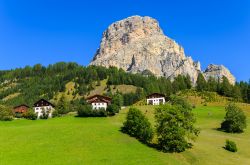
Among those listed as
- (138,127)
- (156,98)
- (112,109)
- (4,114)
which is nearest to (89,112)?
(112,109)

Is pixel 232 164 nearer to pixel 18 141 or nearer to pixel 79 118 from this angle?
pixel 18 141

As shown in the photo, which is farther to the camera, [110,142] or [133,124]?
[133,124]

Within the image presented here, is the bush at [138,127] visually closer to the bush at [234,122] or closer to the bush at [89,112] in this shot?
the bush at [234,122]

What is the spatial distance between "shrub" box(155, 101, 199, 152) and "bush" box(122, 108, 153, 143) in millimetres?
2874

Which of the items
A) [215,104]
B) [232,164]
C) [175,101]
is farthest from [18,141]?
[215,104]

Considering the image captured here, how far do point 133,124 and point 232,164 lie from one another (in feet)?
89.3

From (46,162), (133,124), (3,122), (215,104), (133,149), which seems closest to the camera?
(46,162)

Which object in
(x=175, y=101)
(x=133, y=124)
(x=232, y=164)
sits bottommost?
(x=232, y=164)

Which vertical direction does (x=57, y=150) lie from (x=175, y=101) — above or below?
below

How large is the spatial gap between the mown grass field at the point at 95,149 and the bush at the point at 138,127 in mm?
2523

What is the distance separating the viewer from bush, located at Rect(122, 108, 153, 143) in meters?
88.1

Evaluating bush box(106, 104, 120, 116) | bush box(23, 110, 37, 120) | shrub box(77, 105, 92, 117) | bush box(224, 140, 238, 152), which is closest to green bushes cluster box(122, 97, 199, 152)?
bush box(224, 140, 238, 152)

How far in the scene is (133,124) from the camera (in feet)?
300

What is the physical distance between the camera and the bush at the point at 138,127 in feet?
289
